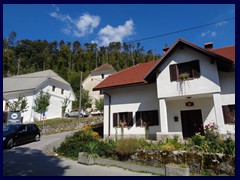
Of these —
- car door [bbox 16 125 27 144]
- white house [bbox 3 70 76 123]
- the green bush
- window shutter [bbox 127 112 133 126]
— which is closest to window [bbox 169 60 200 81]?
window shutter [bbox 127 112 133 126]

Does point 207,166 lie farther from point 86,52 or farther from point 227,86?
point 86,52

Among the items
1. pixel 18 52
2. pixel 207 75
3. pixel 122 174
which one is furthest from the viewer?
pixel 18 52

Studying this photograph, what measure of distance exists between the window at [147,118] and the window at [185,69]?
3.23 metres

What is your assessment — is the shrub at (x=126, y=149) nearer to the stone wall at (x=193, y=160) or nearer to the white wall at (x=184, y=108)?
the stone wall at (x=193, y=160)

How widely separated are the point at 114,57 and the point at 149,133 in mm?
Result: 58079

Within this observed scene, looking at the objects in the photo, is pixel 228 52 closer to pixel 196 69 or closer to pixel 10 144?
pixel 196 69

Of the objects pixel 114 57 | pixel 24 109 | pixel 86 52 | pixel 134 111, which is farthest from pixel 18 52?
pixel 134 111

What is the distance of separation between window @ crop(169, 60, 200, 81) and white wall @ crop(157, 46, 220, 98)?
0.23 m

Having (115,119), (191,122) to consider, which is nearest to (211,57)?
(191,122)

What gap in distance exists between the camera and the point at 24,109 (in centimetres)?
2780

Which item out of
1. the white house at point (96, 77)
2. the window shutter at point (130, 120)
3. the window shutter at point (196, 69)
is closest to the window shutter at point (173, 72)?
the window shutter at point (196, 69)

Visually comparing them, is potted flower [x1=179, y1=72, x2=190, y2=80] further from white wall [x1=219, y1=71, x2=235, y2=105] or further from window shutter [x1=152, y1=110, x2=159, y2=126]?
window shutter [x1=152, y1=110, x2=159, y2=126]

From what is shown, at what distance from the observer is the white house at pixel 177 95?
1153 cm

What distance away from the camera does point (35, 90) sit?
2936cm
